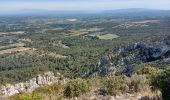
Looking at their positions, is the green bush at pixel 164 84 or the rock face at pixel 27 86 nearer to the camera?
the green bush at pixel 164 84

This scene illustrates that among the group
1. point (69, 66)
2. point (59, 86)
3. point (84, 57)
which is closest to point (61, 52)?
point (84, 57)

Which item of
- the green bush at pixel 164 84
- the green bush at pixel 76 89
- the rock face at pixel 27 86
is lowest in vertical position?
the rock face at pixel 27 86

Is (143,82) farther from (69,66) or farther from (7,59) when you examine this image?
(7,59)

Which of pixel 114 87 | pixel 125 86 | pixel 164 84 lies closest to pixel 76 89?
pixel 114 87

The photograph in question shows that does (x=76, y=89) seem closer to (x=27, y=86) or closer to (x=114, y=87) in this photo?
(x=114, y=87)

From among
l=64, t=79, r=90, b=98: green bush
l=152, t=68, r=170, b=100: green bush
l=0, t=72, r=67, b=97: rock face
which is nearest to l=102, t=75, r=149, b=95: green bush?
l=152, t=68, r=170, b=100: green bush

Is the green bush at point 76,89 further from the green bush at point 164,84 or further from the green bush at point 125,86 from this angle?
the green bush at point 164,84

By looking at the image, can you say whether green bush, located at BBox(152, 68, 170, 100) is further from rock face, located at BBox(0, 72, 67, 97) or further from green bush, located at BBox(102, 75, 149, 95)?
rock face, located at BBox(0, 72, 67, 97)

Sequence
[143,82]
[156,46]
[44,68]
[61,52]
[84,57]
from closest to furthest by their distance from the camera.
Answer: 1. [143,82]
2. [156,46]
3. [44,68]
4. [84,57]
5. [61,52]

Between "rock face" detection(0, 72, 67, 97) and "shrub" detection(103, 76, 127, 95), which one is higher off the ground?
"shrub" detection(103, 76, 127, 95)

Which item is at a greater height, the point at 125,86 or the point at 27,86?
the point at 125,86

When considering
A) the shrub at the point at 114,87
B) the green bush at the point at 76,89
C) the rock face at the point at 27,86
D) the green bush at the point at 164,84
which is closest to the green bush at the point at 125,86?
the shrub at the point at 114,87
